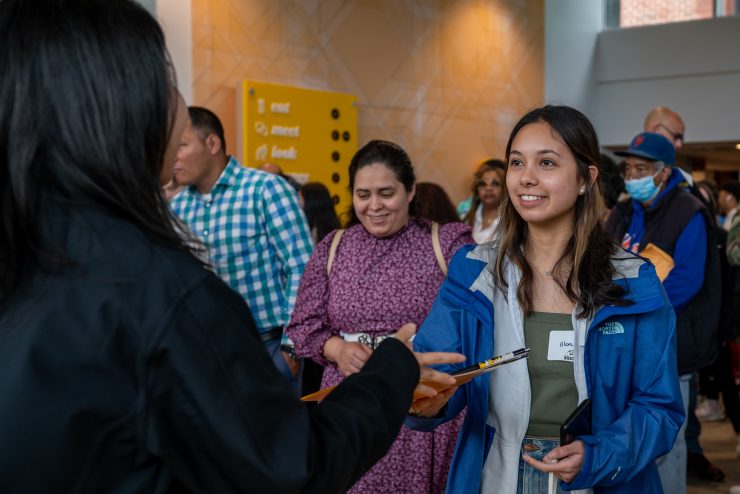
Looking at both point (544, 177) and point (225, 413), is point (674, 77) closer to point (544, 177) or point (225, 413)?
point (544, 177)

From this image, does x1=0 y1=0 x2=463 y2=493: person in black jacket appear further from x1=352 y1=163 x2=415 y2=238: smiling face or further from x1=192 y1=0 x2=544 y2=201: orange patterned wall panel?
x1=192 y1=0 x2=544 y2=201: orange patterned wall panel

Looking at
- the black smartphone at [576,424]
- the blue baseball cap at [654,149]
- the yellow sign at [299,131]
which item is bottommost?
the black smartphone at [576,424]

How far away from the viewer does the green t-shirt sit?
2.07m

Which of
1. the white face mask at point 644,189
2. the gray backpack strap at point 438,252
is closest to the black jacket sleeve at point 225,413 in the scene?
the gray backpack strap at point 438,252

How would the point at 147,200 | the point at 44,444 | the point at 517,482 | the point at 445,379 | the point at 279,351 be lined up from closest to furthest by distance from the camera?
the point at 44,444 < the point at 147,200 < the point at 445,379 < the point at 517,482 < the point at 279,351

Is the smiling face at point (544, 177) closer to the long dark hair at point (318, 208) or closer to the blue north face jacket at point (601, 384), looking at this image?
the blue north face jacket at point (601, 384)

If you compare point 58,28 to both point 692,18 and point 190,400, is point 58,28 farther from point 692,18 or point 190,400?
point 692,18

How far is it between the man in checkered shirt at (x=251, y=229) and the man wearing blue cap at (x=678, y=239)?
60.4 inches

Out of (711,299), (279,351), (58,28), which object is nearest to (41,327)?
(58,28)

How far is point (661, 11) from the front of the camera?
1280 cm

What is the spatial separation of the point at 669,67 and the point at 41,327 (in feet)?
41.8

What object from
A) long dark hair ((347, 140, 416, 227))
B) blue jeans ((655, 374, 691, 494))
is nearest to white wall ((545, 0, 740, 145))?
blue jeans ((655, 374, 691, 494))

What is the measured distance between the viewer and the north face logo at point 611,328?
80.2 inches

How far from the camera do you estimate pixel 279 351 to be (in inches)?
153
